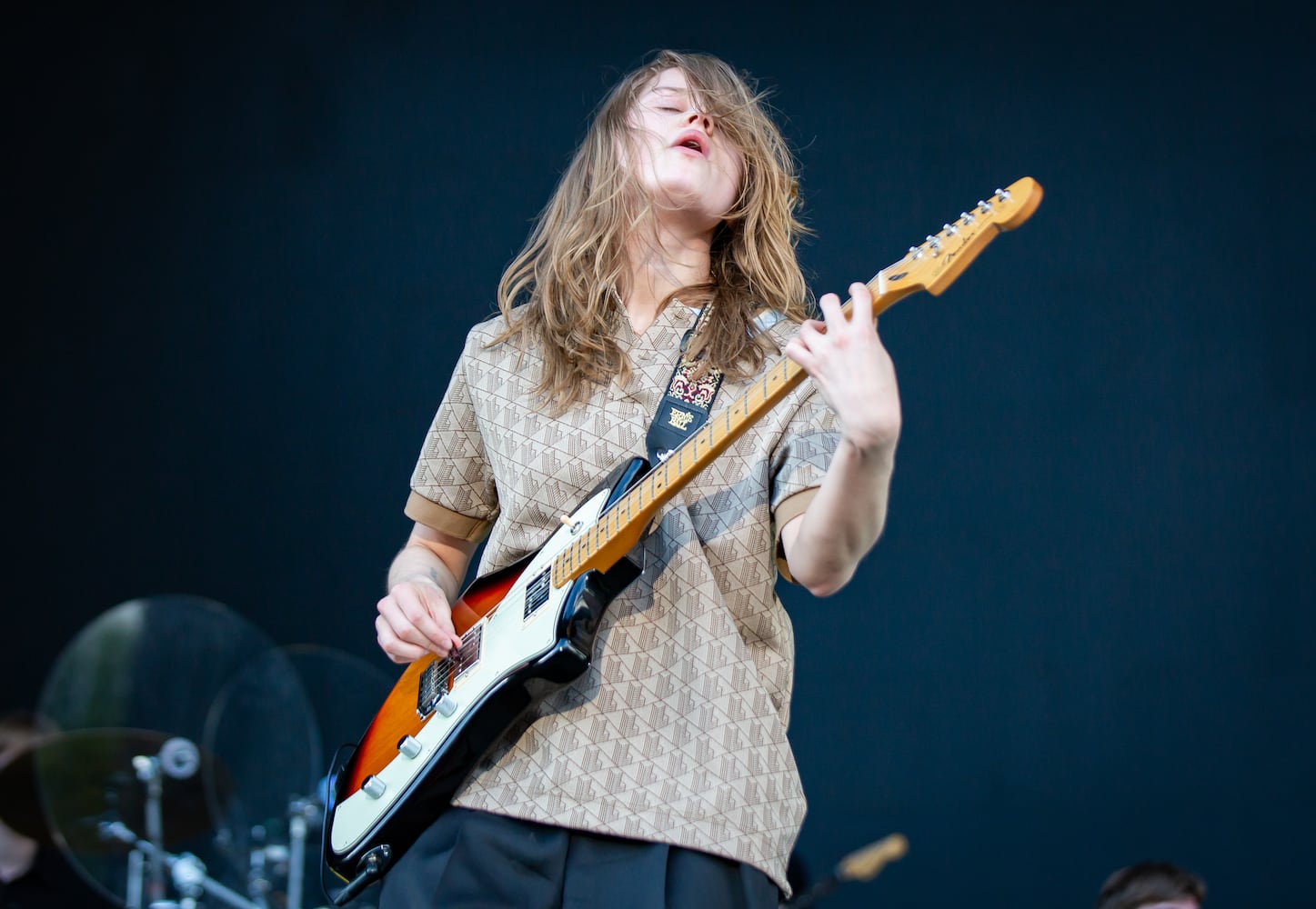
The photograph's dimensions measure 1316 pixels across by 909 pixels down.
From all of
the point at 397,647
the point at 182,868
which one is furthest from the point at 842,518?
the point at 182,868

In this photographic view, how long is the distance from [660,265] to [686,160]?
0.47ft

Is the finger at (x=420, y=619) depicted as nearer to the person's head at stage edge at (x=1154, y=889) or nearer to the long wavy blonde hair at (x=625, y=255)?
the long wavy blonde hair at (x=625, y=255)

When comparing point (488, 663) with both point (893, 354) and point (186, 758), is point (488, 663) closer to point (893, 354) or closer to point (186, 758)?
point (186, 758)

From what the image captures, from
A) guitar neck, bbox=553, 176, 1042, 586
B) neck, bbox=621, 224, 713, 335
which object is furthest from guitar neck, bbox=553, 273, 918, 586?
neck, bbox=621, 224, 713, 335

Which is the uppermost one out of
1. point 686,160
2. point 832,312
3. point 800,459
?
point 686,160

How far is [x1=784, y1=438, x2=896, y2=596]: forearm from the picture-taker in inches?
47.8

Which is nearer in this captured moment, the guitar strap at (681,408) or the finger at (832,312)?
the finger at (832,312)

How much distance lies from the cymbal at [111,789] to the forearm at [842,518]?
7.93ft

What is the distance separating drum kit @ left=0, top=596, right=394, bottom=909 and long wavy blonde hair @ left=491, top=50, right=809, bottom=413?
205 cm

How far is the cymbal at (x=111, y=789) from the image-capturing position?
10.3 feet

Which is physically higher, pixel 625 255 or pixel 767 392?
pixel 625 255

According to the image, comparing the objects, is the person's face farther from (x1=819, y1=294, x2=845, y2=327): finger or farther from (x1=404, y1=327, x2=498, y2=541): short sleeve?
(x1=819, y1=294, x2=845, y2=327): finger

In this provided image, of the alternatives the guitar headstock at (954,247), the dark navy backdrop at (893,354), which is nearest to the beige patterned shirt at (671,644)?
the guitar headstock at (954,247)

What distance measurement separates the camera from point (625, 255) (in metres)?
1.70
